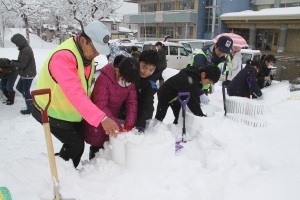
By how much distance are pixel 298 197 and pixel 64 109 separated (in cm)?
206

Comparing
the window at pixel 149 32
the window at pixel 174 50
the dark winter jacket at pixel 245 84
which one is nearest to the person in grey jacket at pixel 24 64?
the dark winter jacket at pixel 245 84

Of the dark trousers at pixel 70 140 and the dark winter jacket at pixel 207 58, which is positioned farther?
the dark winter jacket at pixel 207 58

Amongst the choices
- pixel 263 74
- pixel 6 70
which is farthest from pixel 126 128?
pixel 263 74

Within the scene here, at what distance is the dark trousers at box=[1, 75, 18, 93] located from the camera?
5715mm

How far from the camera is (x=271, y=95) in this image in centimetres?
509

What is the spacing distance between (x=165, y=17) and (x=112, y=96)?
2858 cm

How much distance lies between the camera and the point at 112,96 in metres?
2.61

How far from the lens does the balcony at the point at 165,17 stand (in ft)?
90.1

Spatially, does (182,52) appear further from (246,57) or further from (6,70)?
(6,70)

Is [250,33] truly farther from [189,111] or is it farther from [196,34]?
[189,111]

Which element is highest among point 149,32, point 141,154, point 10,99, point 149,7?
point 149,7

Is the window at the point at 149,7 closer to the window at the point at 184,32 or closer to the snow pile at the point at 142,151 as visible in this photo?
the window at the point at 184,32

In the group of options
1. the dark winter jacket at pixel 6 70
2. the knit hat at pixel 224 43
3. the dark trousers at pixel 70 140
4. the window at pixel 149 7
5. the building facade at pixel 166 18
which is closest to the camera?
the dark trousers at pixel 70 140

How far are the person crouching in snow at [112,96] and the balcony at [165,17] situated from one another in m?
26.3
